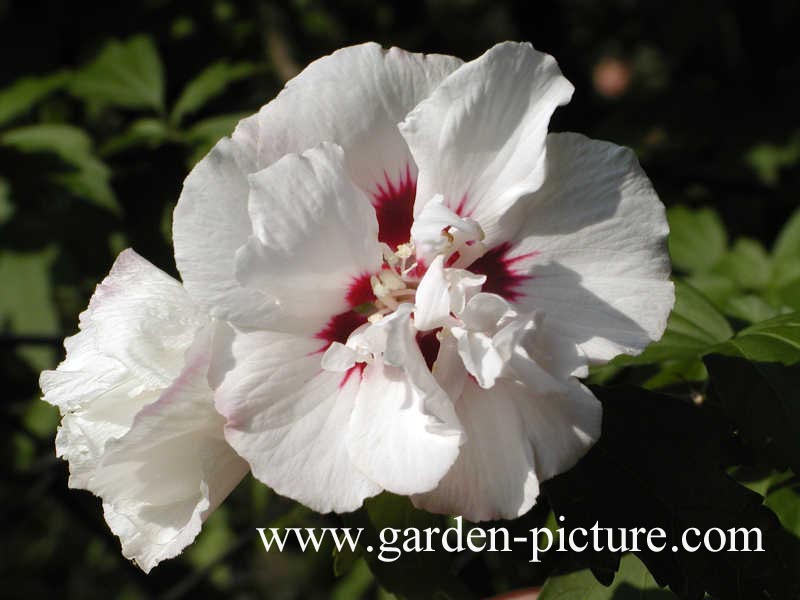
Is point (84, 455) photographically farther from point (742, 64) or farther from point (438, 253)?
point (742, 64)

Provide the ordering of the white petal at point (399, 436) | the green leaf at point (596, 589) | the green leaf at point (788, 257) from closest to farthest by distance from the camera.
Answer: the white petal at point (399, 436)
the green leaf at point (596, 589)
the green leaf at point (788, 257)

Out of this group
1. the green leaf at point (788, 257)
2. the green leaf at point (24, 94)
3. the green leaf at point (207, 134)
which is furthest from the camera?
the green leaf at point (24, 94)

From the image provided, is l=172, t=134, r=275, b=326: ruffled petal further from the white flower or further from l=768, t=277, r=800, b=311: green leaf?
l=768, t=277, r=800, b=311: green leaf

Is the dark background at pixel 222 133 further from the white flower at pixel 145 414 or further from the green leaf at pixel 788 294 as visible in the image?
the green leaf at pixel 788 294

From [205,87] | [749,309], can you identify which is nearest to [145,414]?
[749,309]

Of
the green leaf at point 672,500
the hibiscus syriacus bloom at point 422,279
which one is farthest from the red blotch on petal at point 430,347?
the green leaf at point 672,500

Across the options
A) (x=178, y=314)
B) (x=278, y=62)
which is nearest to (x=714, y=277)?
(x=178, y=314)
